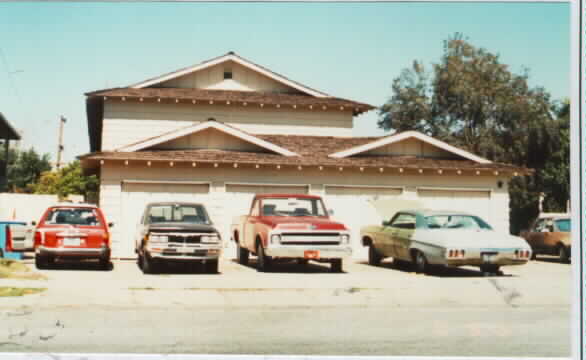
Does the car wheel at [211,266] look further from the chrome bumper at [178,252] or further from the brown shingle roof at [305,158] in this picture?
the brown shingle roof at [305,158]

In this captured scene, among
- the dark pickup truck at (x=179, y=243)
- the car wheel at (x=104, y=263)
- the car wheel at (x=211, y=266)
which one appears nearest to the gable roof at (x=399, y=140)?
the car wheel at (x=211, y=266)

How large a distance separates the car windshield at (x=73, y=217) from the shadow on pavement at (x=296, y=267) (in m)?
3.94

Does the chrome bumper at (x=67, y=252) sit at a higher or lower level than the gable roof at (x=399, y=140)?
lower

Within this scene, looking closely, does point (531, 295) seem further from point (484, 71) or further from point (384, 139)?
point (484, 71)

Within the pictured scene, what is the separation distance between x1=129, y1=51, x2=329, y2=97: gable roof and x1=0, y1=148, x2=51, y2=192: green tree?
1101 inches

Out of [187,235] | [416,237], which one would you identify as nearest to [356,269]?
[416,237]

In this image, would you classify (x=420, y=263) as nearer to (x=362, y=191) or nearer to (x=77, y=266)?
(x=362, y=191)

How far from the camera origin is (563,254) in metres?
20.1

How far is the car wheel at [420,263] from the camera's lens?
48.3ft

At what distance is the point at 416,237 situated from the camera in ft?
48.8

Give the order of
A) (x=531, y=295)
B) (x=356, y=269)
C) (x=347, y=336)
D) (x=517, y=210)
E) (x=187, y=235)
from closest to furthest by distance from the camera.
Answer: (x=347, y=336), (x=531, y=295), (x=187, y=235), (x=356, y=269), (x=517, y=210)

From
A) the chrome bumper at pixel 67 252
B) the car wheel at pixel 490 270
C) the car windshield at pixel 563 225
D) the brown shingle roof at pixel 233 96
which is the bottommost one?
the car wheel at pixel 490 270

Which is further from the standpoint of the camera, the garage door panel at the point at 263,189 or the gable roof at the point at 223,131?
the gable roof at the point at 223,131

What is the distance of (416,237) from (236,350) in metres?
8.21
